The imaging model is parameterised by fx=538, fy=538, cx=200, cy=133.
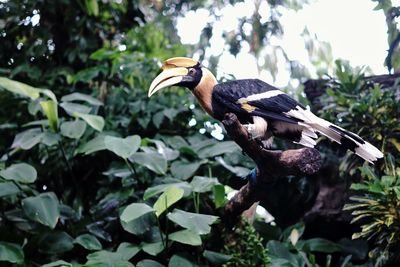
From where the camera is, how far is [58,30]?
10.1 ft

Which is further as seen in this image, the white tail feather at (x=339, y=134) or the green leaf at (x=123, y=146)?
the green leaf at (x=123, y=146)

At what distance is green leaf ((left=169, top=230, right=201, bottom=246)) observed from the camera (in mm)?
1646

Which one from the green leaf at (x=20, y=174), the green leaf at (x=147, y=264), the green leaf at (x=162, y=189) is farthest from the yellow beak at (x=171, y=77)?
the green leaf at (x=20, y=174)

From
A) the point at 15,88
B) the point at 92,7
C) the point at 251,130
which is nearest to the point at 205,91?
the point at 251,130

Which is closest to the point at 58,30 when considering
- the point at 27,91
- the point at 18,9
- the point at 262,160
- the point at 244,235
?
the point at 18,9

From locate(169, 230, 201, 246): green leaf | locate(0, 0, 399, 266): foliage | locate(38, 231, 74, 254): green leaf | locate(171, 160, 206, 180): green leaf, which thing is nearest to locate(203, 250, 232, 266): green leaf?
locate(0, 0, 399, 266): foliage

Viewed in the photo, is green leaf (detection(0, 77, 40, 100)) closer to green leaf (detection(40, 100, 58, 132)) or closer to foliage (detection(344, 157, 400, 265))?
green leaf (detection(40, 100, 58, 132))

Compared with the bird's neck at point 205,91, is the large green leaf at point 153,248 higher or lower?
lower

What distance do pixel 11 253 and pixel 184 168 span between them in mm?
692

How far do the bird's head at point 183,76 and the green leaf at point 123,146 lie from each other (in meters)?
0.54

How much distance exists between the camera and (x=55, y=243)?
6.16 feet

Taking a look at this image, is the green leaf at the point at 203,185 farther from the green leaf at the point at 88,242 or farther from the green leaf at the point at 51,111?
the green leaf at the point at 51,111

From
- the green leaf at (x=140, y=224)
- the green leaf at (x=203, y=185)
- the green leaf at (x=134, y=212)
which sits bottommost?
the green leaf at (x=140, y=224)

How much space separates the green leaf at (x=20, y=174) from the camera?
1846 millimetres
